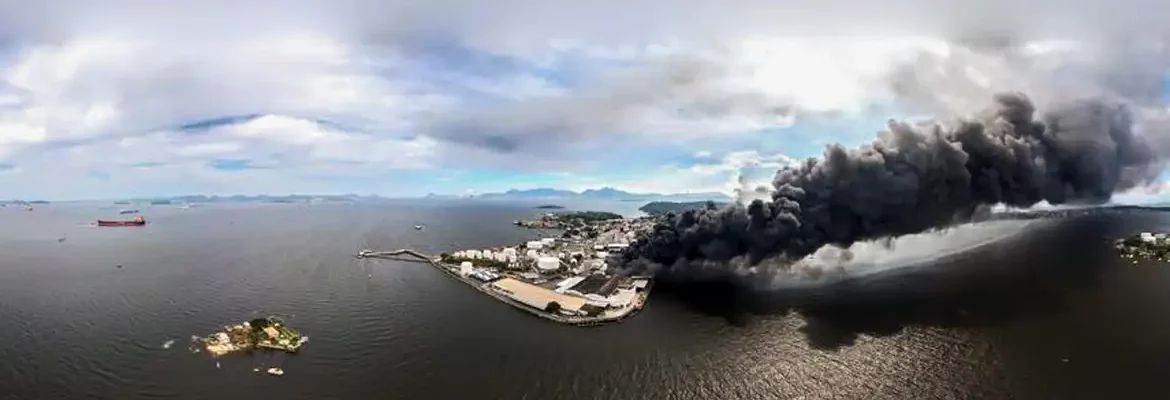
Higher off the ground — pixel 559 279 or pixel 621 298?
pixel 559 279

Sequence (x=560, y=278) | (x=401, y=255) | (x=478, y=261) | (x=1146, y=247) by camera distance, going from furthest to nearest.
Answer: (x=401, y=255), (x=1146, y=247), (x=478, y=261), (x=560, y=278)

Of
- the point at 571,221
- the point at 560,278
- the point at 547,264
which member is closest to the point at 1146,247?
the point at 560,278

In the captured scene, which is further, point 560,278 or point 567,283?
point 560,278

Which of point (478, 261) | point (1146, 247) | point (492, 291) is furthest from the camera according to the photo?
point (1146, 247)

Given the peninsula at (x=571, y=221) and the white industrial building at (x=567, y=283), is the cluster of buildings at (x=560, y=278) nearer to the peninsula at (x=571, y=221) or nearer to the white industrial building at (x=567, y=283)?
the white industrial building at (x=567, y=283)

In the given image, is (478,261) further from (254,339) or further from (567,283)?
(254,339)

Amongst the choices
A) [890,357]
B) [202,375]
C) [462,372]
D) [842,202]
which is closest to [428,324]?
[462,372]
